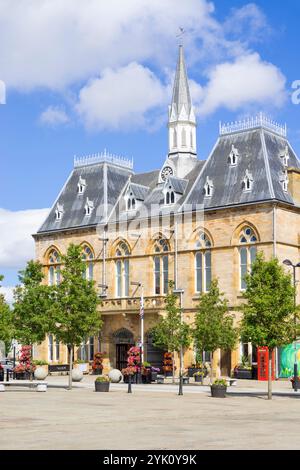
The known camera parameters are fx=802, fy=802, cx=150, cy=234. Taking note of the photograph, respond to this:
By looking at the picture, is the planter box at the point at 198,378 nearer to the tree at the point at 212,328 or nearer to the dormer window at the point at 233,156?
the tree at the point at 212,328

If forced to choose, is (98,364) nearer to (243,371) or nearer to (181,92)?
(243,371)

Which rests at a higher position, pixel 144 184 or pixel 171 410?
pixel 144 184

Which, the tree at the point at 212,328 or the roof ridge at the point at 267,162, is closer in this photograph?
the tree at the point at 212,328

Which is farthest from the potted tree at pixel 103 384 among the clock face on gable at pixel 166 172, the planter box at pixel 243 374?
the clock face on gable at pixel 166 172

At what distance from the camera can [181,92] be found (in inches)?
2817

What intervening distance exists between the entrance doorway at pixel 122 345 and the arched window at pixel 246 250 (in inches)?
446

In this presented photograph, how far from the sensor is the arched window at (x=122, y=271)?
66.4 metres

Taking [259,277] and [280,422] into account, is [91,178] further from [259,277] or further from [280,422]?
[280,422]

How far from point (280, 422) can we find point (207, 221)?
3763 cm

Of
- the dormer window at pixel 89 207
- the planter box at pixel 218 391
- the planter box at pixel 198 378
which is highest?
the dormer window at pixel 89 207

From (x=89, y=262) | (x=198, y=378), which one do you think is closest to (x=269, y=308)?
(x=198, y=378)

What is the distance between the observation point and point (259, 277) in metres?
39.4
